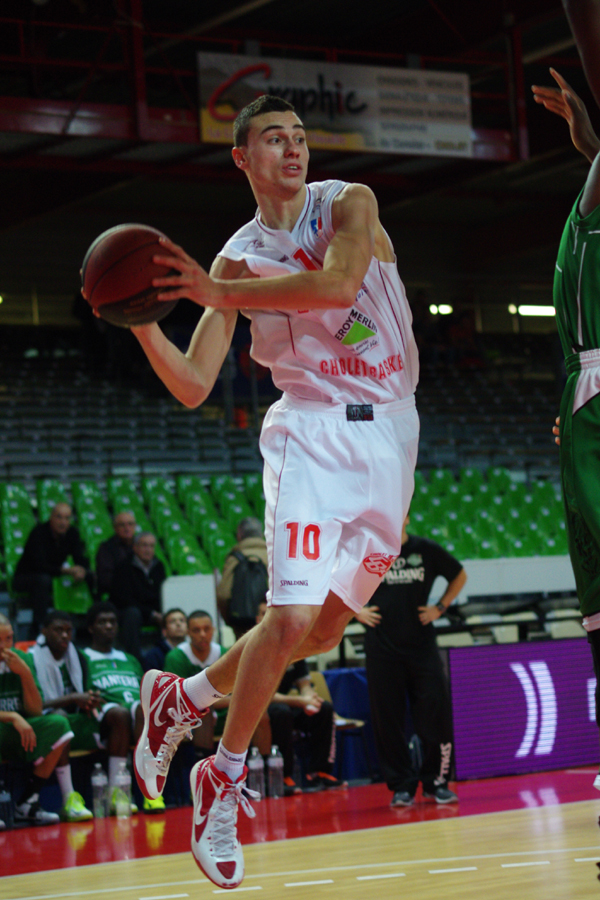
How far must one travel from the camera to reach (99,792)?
8.09 m

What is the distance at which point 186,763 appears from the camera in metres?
8.74

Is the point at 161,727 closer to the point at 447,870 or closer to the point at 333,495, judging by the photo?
the point at 333,495

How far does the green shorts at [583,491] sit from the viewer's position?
11.1 ft

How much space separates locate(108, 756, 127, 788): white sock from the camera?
8.14 meters

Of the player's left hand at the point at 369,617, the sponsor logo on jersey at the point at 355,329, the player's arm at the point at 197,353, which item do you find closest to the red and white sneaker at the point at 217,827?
the player's arm at the point at 197,353

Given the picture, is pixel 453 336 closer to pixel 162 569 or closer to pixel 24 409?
pixel 24 409

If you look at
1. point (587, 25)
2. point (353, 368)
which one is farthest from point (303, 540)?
point (587, 25)

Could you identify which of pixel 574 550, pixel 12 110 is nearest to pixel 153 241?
pixel 574 550

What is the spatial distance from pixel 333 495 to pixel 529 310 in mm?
17843

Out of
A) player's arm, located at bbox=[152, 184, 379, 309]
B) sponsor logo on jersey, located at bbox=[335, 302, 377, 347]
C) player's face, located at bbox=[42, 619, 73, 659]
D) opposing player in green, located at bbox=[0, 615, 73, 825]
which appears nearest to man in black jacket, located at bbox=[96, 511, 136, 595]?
player's face, located at bbox=[42, 619, 73, 659]

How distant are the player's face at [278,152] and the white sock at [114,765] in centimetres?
536

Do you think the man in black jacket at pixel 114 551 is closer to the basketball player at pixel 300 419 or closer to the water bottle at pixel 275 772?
the water bottle at pixel 275 772

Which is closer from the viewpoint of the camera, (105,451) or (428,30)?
(105,451)

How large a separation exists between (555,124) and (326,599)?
16.4m
